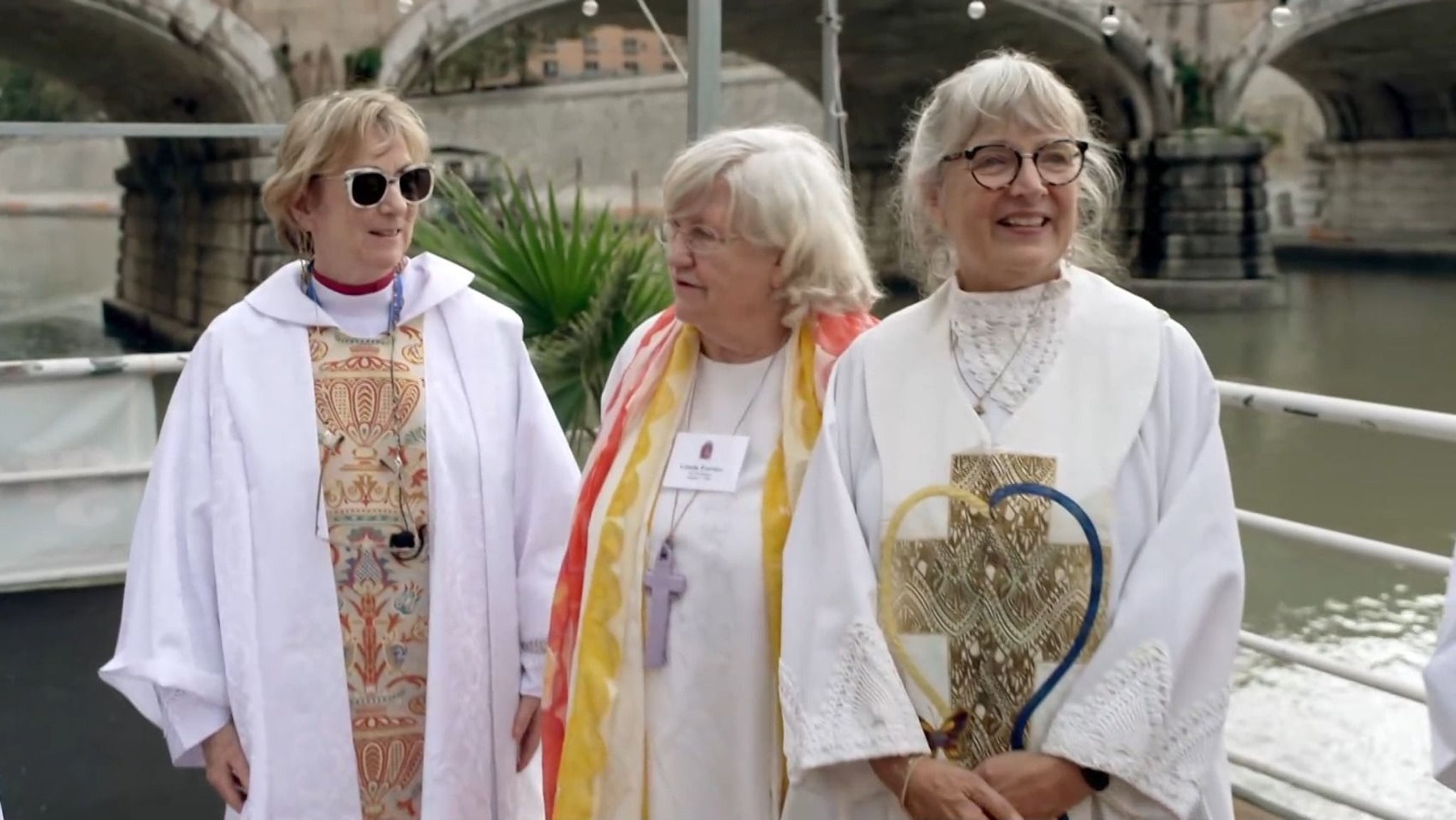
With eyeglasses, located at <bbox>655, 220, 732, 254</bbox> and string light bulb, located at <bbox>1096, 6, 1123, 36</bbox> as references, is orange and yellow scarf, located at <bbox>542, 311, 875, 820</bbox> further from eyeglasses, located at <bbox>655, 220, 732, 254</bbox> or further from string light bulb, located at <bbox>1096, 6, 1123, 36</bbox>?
string light bulb, located at <bbox>1096, 6, 1123, 36</bbox>

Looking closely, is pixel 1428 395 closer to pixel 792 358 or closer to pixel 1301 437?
pixel 1301 437

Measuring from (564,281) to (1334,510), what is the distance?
20.5 feet

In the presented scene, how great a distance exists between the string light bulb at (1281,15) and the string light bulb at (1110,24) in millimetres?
1720

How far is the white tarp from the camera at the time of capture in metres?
3.38

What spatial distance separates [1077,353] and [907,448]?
0.20 metres

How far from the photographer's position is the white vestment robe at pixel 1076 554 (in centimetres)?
166

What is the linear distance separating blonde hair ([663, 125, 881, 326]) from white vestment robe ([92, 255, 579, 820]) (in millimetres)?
418

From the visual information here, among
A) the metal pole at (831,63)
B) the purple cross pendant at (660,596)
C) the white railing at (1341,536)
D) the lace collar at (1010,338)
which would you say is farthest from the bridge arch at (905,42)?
the lace collar at (1010,338)

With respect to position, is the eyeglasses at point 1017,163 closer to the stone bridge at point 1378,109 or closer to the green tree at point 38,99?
the stone bridge at point 1378,109

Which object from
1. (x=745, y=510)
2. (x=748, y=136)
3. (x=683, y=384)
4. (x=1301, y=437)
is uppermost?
(x=748, y=136)

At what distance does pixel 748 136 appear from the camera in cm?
201

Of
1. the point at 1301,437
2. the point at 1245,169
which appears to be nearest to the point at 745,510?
the point at 1301,437

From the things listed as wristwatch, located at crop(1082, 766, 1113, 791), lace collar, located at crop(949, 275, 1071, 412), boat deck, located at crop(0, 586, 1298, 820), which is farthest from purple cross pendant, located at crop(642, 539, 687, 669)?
boat deck, located at crop(0, 586, 1298, 820)

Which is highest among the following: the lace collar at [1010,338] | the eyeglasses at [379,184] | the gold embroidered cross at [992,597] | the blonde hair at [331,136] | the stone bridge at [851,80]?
the stone bridge at [851,80]
